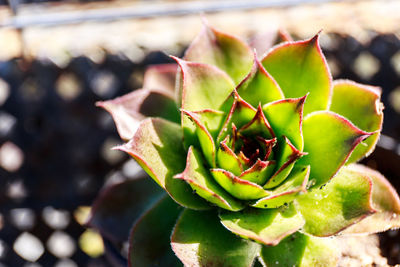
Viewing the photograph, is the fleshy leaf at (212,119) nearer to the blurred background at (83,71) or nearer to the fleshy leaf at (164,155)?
the fleshy leaf at (164,155)

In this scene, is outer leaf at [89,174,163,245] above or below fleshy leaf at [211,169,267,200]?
below

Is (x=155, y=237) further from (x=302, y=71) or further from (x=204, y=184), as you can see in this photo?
(x=302, y=71)

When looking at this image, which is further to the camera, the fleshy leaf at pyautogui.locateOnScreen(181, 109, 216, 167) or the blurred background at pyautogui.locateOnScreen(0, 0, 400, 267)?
the blurred background at pyautogui.locateOnScreen(0, 0, 400, 267)

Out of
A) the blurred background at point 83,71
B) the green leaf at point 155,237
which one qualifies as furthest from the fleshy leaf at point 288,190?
the blurred background at point 83,71

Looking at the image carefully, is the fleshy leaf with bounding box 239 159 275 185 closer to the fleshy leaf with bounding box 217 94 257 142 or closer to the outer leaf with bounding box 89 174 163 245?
the fleshy leaf with bounding box 217 94 257 142

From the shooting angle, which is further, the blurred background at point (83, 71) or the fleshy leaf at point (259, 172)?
the blurred background at point (83, 71)

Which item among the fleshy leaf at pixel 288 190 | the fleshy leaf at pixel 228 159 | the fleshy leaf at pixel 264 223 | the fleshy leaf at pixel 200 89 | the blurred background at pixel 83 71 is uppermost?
the fleshy leaf at pixel 200 89

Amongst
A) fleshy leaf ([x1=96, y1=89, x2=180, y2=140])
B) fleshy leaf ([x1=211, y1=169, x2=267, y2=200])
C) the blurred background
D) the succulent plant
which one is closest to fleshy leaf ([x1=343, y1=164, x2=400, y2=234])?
the succulent plant

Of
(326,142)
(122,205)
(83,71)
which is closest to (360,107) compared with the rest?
(326,142)
